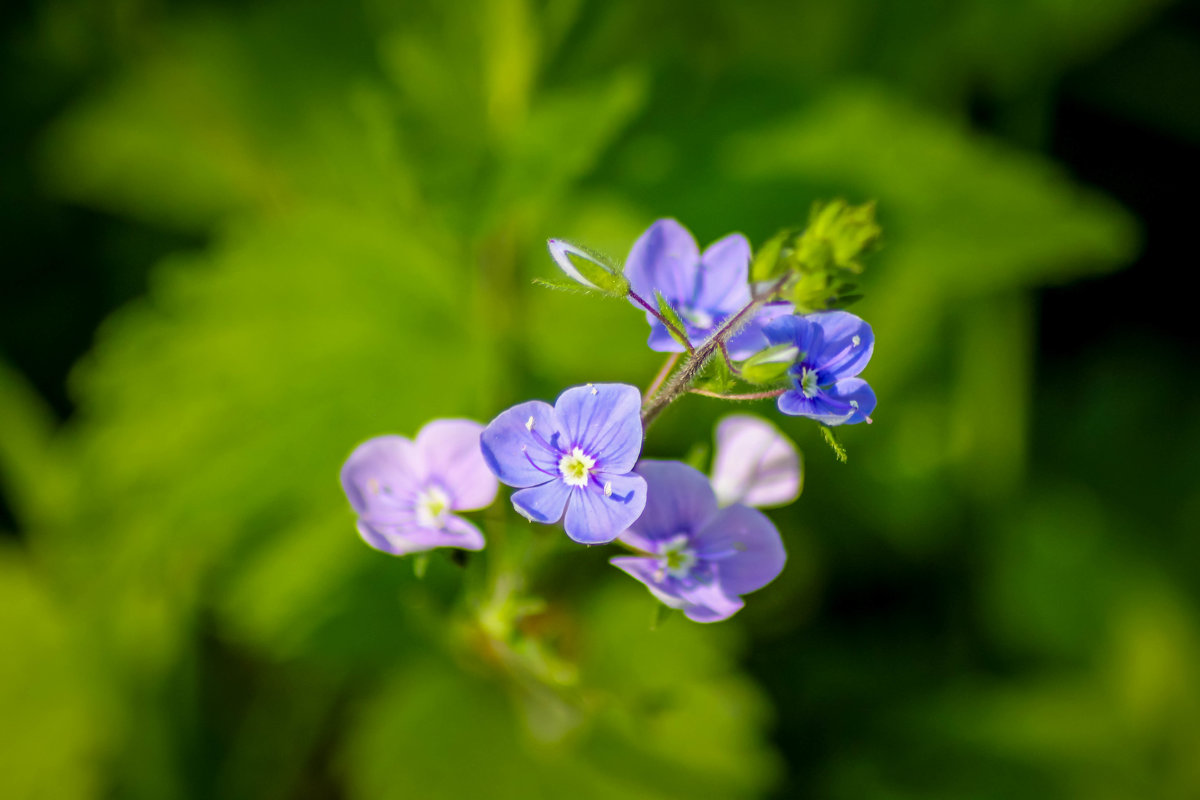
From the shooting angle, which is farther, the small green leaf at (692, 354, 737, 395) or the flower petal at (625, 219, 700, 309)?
the flower petal at (625, 219, 700, 309)

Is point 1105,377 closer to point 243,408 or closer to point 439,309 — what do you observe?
point 439,309

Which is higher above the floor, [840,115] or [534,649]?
[840,115]

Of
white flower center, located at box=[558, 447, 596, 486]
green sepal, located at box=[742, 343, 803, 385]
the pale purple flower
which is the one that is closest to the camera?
green sepal, located at box=[742, 343, 803, 385]

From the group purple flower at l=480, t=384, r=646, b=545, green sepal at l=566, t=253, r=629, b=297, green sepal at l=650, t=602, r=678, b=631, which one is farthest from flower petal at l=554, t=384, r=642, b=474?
green sepal at l=650, t=602, r=678, b=631

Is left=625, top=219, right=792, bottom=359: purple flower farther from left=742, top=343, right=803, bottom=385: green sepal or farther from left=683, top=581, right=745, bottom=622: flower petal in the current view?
left=683, top=581, right=745, bottom=622: flower petal

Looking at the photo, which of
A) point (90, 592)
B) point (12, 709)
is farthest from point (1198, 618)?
point (12, 709)

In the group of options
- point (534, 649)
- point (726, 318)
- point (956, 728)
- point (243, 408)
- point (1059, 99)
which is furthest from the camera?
point (1059, 99)
